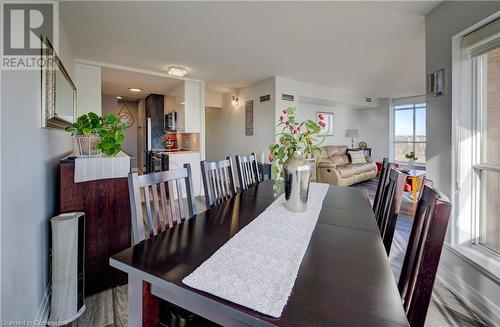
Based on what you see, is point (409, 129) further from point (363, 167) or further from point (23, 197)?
point (23, 197)

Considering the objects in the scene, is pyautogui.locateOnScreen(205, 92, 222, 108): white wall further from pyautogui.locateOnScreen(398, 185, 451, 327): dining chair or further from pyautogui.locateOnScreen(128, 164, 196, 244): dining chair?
pyautogui.locateOnScreen(398, 185, 451, 327): dining chair

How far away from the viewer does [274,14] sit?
249 centimetres

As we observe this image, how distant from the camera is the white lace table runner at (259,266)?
661mm

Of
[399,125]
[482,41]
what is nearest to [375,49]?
[482,41]

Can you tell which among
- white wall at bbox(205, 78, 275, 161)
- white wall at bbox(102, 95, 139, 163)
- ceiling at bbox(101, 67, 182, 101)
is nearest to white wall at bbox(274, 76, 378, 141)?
white wall at bbox(205, 78, 275, 161)

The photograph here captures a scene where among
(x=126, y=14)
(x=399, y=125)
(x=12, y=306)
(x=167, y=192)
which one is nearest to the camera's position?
(x=12, y=306)

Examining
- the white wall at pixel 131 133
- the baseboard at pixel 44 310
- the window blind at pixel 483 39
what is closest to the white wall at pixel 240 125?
the white wall at pixel 131 133

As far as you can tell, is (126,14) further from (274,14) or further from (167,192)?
(167,192)

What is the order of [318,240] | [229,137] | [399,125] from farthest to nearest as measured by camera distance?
[399,125] < [229,137] < [318,240]

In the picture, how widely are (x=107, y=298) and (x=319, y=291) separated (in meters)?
1.88

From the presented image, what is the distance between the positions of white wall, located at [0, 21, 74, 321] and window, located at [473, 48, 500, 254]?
318cm

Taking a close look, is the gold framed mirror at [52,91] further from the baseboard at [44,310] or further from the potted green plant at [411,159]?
the potted green plant at [411,159]

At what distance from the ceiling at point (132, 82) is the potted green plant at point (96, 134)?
9.09ft

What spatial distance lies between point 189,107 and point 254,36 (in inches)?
96.9
